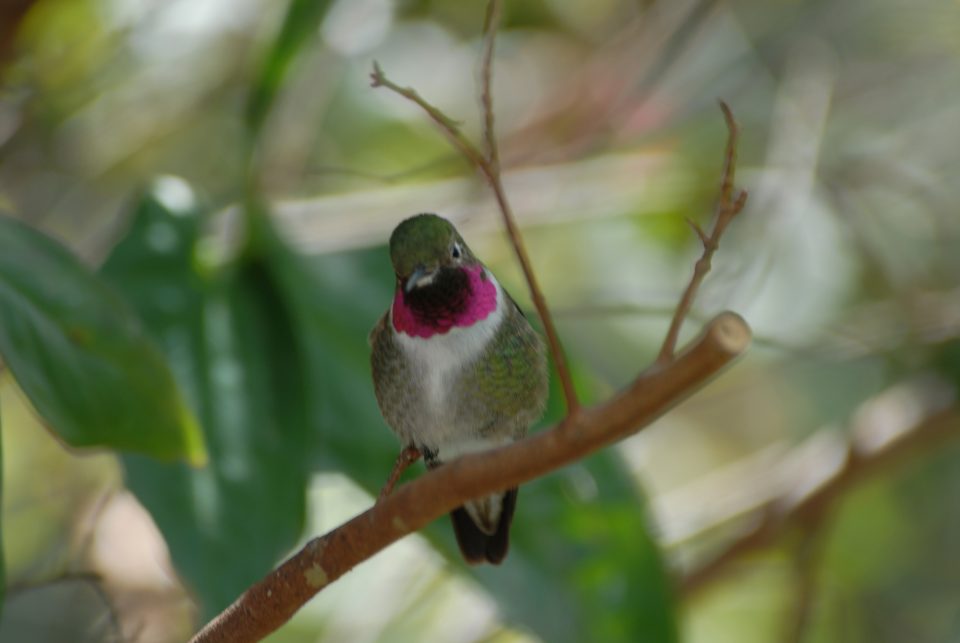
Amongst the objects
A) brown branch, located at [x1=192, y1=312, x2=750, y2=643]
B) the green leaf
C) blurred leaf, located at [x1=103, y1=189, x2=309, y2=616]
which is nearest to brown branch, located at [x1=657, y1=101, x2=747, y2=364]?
brown branch, located at [x1=192, y1=312, x2=750, y2=643]

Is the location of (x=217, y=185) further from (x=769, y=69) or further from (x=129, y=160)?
(x=769, y=69)

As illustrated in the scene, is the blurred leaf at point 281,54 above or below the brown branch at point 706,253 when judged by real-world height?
below

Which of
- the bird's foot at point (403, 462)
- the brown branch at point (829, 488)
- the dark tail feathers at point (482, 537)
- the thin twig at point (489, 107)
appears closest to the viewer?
the thin twig at point (489, 107)

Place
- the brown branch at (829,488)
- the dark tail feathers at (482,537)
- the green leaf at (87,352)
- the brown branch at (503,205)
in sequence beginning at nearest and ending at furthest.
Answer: the brown branch at (503,205)
the green leaf at (87,352)
the dark tail feathers at (482,537)
the brown branch at (829,488)

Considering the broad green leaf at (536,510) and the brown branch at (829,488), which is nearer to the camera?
the broad green leaf at (536,510)

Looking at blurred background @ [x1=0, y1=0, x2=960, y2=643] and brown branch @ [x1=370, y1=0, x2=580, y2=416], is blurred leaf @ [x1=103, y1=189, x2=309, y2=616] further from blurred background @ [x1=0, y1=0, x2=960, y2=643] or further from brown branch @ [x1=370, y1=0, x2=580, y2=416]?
brown branch @ [x1=370, y1=0, x2=580, y2=416]

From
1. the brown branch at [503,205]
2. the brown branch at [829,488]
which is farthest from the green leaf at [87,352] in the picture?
the brown branch at [829,488]

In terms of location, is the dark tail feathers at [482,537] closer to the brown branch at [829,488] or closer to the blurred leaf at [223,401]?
the blurred leaf at [223,401]
